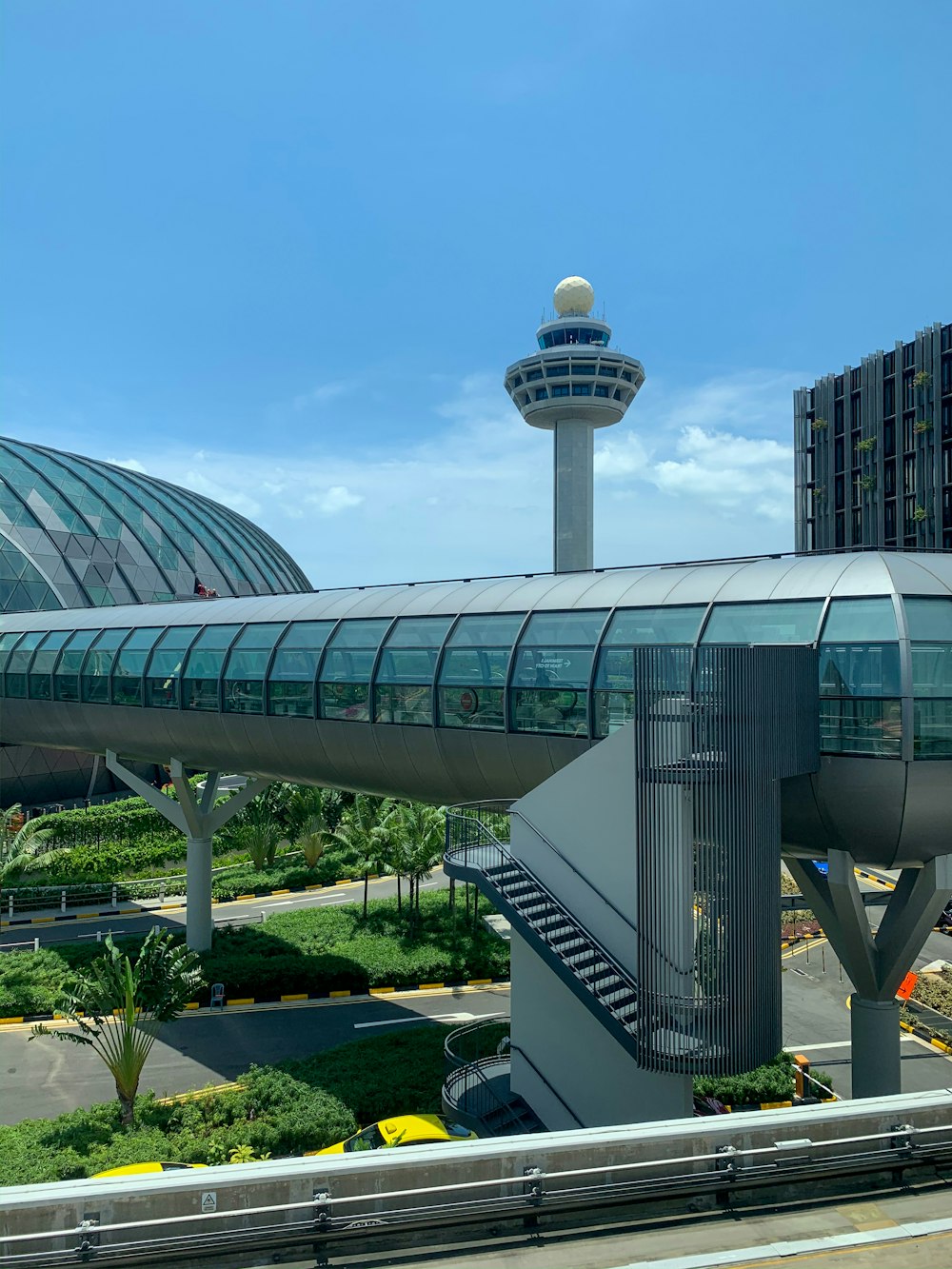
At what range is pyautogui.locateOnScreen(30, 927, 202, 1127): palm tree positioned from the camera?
18203 millimetres

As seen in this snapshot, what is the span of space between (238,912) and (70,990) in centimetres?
1497

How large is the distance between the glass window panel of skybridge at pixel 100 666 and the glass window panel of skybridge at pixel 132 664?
0.44 meters

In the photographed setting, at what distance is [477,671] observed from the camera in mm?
18016

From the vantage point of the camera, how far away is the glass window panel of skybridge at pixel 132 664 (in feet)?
88.1

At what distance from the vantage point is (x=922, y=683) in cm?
1312

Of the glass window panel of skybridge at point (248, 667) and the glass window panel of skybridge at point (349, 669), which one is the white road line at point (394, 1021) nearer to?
the glass window panel of skybridge at point (248, 667)

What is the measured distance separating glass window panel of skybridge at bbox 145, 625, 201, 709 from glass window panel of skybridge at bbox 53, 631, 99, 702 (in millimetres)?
4191

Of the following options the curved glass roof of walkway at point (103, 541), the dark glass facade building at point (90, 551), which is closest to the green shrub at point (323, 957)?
the dark glass facade building at point (90, 551)

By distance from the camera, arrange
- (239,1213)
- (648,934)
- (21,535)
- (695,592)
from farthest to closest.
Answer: (21,535) < (695,592) < (648,934) < (239,1213)

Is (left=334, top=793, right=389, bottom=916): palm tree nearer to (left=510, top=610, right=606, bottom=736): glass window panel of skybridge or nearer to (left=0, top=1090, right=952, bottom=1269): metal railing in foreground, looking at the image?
(left=510, top=610, right=606, bottom=736): glass window panel of skybridge

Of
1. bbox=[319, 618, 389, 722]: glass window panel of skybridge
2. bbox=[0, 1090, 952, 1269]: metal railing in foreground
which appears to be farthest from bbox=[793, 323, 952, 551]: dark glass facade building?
bbox=[0, 1090, 952, 1269]: metal railing in foreground

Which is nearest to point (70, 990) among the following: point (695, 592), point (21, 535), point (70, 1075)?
point (70, 1075)

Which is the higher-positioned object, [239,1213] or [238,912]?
[239,1213]

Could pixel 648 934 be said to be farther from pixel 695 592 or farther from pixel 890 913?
pixel 695 592
